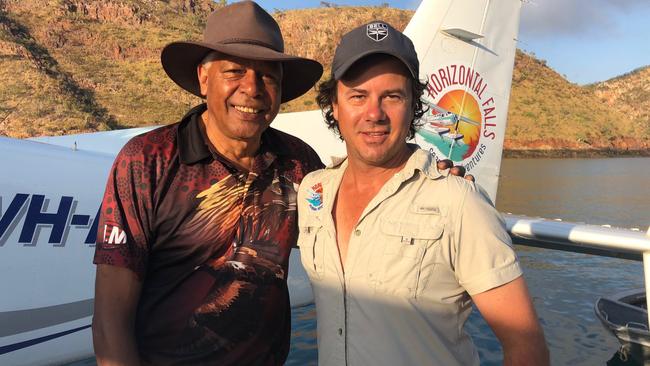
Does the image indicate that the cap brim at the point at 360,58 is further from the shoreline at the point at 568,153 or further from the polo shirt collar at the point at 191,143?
the shoreline at the point at 568,153

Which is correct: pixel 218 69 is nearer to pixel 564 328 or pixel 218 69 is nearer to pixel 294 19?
pixel 564 328

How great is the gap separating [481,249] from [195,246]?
911mm

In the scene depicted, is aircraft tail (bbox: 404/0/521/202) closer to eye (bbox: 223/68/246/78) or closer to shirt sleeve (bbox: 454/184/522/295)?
eye (bbox: 223/68/246/78)

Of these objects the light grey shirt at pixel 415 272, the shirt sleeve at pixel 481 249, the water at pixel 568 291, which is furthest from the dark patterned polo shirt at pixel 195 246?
the water at pixel 568 291

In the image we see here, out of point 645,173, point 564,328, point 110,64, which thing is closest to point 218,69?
point 564,328

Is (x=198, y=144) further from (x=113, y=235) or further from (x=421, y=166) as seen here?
(x=421, y=166)

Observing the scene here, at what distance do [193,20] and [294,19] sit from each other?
1423 cm

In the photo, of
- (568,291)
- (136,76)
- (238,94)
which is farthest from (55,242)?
(136,76)

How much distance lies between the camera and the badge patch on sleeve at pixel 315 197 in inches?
69.3

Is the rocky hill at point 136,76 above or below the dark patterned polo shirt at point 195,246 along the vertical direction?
above

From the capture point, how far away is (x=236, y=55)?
1734mm

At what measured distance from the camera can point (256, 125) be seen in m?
1.85

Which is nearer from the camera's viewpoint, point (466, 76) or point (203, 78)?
point (203, 78)

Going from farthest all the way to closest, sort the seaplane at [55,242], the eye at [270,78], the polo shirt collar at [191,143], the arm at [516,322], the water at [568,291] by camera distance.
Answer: the water at [568,291], the seaplane at [55,242], the eye at [270,78], the polo shirt collar at [191,143], the arm at [516,322]
